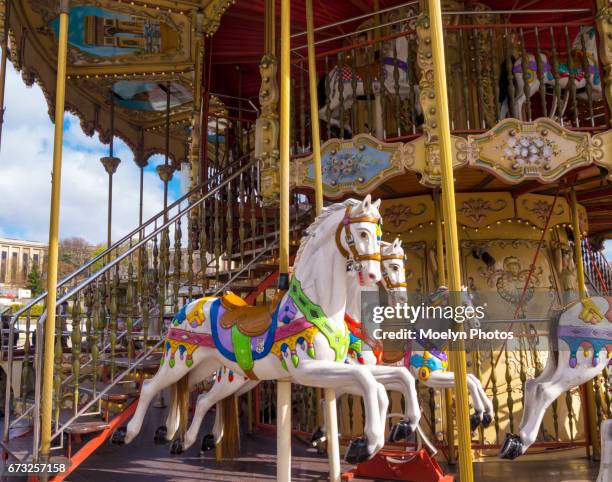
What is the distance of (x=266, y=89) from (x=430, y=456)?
13.2ft

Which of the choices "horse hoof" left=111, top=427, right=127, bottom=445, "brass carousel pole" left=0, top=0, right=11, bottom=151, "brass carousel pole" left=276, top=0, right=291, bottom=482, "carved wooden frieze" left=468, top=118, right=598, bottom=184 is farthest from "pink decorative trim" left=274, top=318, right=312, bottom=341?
"brass carousel pole" left=0, top=0, right=11, bottom=151

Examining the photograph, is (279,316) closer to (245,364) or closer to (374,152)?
(245,364)

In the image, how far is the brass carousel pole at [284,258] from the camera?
12.6ft

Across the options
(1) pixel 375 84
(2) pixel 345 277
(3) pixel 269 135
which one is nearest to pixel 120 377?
(2) pixel 345 277

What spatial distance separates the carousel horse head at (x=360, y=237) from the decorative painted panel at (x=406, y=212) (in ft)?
10.8

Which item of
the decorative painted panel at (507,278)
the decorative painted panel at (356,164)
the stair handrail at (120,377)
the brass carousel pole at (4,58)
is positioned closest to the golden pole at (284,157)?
the decorative painted panel at (356,164)

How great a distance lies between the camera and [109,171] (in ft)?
35.8

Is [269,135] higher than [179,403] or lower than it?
higher

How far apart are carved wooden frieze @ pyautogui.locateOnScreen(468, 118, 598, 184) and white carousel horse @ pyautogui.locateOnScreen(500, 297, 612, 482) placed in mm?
1321

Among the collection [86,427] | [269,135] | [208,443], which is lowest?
[208,443]

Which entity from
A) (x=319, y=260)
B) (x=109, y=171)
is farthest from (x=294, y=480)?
(x=109, y=171)

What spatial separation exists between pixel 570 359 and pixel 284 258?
95.3 inches

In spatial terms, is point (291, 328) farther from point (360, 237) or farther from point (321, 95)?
point (321, 95)

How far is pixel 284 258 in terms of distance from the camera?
4188mm
